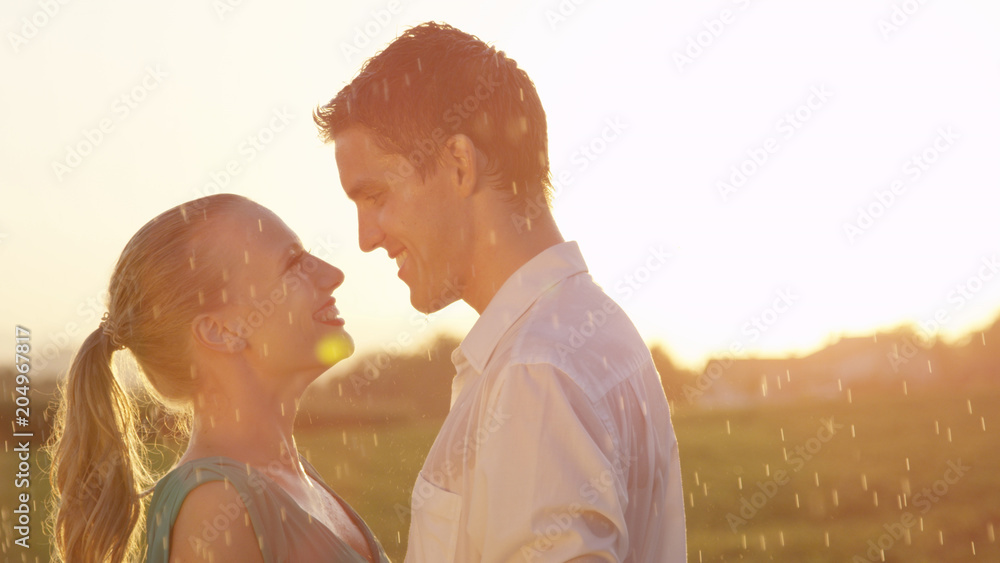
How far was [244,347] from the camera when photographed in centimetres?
271

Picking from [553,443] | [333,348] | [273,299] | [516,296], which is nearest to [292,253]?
[273,299]

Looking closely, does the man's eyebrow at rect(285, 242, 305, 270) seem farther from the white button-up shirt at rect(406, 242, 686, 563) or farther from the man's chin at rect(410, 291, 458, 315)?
the white button-up shirt at rect(406, 242, 686, 563)

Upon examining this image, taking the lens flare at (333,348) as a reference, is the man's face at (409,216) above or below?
above

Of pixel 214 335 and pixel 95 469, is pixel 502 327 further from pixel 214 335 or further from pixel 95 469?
pixel 95 469

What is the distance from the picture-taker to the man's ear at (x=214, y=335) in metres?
2.67

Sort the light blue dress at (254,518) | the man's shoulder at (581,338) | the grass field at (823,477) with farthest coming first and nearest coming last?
the grass field at (823,477), the light blue dress at (254,518), the man's shoulder at (581,338)

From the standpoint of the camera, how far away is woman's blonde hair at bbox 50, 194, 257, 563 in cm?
258

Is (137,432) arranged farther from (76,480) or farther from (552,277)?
(552,277)

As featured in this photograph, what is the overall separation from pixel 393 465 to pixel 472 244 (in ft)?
45.0

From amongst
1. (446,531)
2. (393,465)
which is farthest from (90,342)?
(393,465)

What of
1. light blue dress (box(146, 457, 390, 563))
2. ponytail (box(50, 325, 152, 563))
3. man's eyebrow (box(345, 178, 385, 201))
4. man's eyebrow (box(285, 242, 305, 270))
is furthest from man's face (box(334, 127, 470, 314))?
ponytail (box(50, 325, 152, 563))

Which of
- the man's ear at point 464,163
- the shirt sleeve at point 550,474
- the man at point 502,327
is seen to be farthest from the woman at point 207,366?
the shirt sleeve at point 550,474

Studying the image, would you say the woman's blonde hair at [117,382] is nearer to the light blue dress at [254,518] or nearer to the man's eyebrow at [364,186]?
the light blue dress at [254,518]

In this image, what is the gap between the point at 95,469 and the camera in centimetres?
262
